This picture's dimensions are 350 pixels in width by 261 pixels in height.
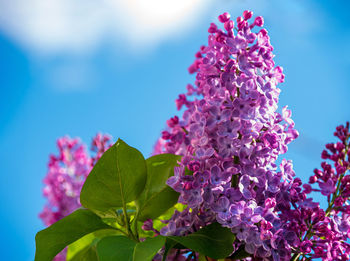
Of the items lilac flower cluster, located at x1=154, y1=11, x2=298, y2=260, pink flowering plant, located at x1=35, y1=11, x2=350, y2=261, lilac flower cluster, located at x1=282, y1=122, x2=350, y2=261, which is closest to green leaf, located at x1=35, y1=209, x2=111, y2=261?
pink flowering plant, located at x1=35, y1=11, x2=350, y2=261

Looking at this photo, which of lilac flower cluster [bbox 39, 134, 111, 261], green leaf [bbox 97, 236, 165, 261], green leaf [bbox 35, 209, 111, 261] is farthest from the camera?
lilac flower cluster [bbox 39, 134, 111, 261]

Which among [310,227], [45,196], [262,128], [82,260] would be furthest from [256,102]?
[45,196]

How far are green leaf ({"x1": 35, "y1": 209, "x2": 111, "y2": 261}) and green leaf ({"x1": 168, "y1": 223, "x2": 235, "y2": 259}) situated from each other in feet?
0.54

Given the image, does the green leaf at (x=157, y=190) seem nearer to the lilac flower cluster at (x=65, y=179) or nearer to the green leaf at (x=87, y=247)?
the green leaf at (x=87, y=247)

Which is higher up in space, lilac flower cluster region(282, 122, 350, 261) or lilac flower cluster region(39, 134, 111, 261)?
lilac flower cluster region(39, 134, 111, 261)

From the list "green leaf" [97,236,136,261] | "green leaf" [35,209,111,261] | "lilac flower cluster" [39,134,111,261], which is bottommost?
"green leaf" [97,236,136,261]

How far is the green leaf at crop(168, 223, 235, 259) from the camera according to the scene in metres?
0.54

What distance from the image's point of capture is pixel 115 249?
20.4 inches

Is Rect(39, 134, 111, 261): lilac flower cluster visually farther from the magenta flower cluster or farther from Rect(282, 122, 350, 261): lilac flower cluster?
Rect(282, 122, 350, 261): lilac flower cluster

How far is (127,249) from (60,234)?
0.46ft

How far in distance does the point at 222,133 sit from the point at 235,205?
0.10 m

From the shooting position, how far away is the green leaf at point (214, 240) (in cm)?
54

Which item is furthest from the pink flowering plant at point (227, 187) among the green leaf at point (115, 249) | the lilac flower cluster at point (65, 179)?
the lilac flower cluster at point (65, 179)

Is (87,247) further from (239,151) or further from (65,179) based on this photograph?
(65,179)
